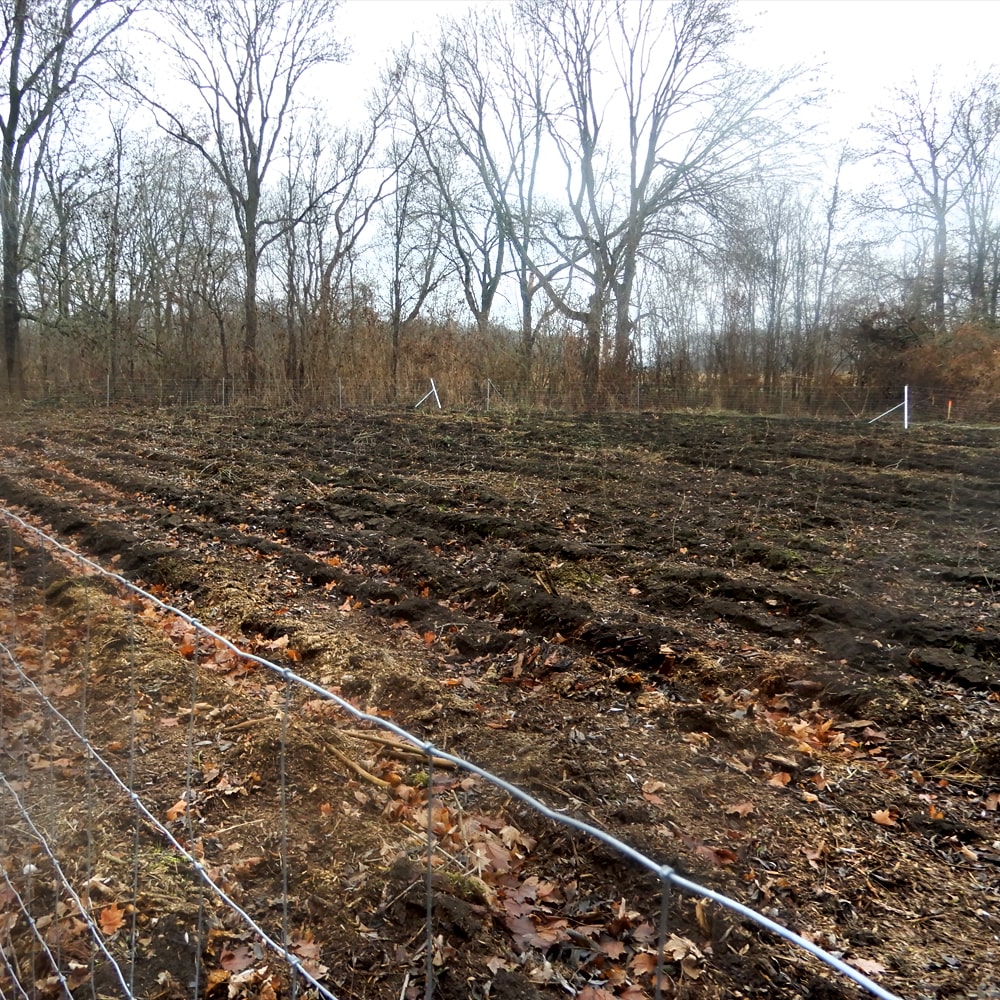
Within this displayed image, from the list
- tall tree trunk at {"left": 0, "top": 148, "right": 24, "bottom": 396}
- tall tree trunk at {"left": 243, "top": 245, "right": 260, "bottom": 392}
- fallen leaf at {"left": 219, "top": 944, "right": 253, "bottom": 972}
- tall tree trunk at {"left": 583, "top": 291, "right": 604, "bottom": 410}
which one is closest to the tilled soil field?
fallen leaf at {"left": 219, "top": 944, "right": 253, "bottom": 972}

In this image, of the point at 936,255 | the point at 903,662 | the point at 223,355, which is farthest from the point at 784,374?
the point at 903,662

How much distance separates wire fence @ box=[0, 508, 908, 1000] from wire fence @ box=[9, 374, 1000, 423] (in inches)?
628

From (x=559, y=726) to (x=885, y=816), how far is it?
1.28 metres

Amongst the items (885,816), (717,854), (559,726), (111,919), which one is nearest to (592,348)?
(559,726)

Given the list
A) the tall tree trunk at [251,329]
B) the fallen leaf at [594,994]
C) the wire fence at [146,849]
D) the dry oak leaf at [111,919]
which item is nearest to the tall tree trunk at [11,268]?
the tall tree trunk at [251,329]

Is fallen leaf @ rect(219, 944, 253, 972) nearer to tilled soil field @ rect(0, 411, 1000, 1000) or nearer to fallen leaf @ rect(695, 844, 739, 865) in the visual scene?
tilled soil field @ rect(0, 411, 1000, 1000)

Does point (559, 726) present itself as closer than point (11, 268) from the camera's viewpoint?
Yes

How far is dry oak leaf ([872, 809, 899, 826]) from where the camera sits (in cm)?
255

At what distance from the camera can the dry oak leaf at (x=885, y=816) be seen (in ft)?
8.38

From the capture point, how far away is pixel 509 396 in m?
21.7

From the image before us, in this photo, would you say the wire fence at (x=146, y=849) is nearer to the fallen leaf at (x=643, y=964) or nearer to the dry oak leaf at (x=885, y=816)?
the fallen leaf at (x=643, y=964)

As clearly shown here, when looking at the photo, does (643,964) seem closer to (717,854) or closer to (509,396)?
(717,854)

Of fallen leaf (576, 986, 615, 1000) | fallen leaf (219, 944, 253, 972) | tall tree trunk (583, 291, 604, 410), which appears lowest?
fallen leaf (219, 944, 253, 972)

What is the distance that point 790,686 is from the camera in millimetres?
3477
